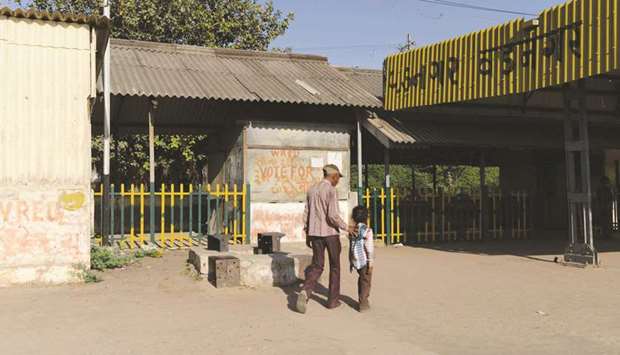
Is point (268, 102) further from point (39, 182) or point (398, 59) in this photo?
point (39, 182)

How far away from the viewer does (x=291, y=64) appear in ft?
52.1

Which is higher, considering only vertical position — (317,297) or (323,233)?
(323,233)

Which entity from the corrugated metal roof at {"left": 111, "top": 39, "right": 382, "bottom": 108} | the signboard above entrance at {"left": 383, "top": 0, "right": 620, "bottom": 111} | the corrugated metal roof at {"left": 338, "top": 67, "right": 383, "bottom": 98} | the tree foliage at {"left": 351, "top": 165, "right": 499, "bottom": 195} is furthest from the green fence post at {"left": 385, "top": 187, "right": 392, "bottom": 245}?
the tree foliage at {"left": 351, "top": 165, "right": 499, "bottom": 195}

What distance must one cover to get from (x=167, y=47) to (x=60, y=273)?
8.15 meters

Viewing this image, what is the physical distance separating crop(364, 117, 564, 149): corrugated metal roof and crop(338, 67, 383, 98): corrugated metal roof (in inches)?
65.3

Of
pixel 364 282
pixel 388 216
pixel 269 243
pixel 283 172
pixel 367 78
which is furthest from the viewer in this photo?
pixel 367 78

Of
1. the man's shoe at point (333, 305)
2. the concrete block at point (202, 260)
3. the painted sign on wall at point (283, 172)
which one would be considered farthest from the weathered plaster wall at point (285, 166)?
→ the man's shoe at point (333, 305)

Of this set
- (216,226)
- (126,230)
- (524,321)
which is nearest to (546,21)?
(524,321)

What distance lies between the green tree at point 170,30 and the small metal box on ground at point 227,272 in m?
13.4

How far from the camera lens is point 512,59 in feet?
34.8

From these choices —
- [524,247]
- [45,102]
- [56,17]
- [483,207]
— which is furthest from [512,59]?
[45,102]

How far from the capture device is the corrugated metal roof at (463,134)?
Result: 13279 millimetres

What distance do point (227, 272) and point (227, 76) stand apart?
704cm

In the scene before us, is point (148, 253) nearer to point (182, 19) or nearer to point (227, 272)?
point (227, 272)
